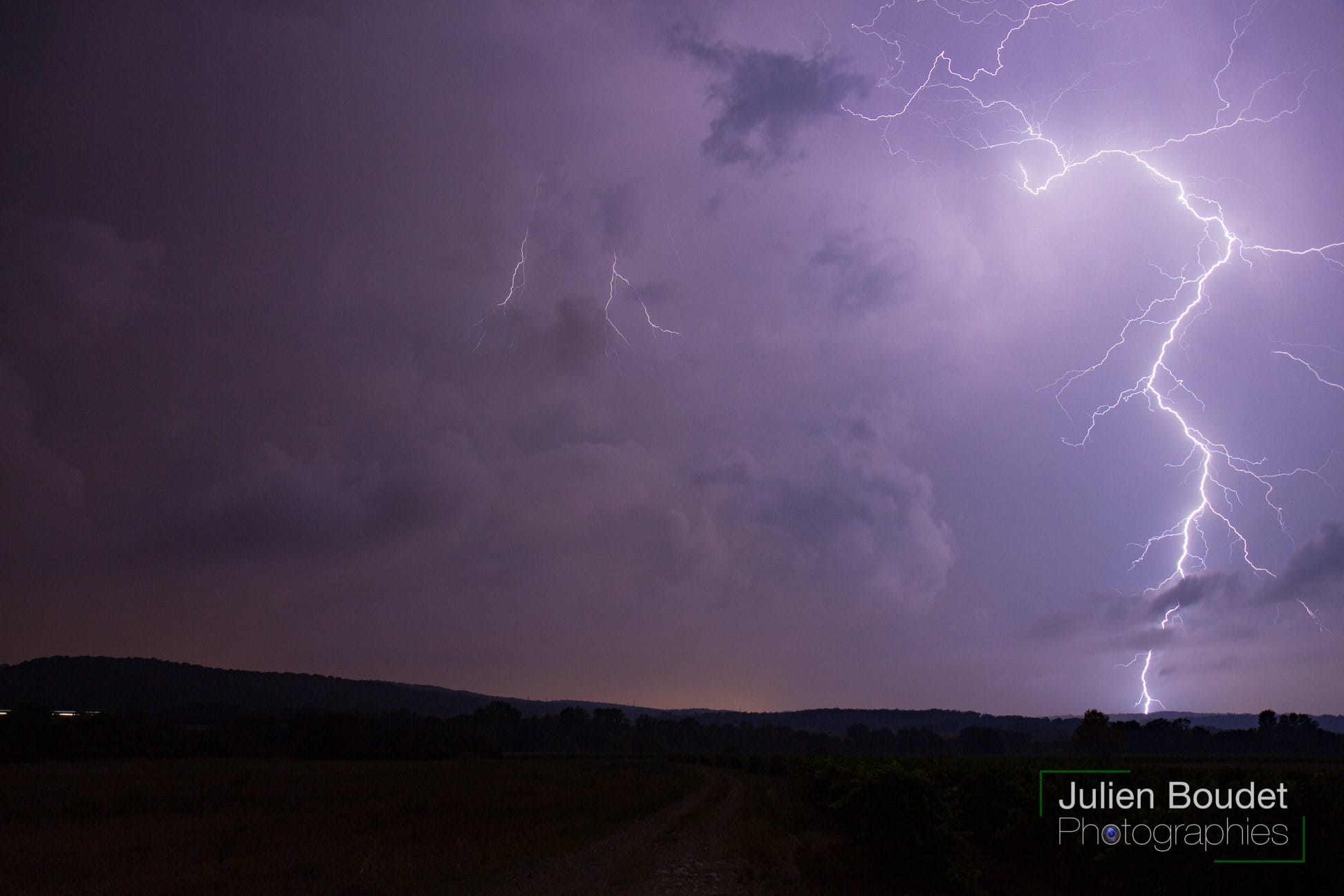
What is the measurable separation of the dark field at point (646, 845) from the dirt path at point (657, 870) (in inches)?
3.1

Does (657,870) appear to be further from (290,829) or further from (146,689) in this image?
(146,689)

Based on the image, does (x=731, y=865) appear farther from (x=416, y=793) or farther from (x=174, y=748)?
(x=174, y=748)

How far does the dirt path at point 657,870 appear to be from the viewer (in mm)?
13281

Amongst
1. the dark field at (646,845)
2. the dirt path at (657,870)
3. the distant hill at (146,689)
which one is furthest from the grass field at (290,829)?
the distant hill at (146,689)

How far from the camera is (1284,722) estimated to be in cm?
12756

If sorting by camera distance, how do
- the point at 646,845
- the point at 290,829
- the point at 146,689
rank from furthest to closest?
the point at 146,689 → the point at 290,829 → the point at 646,845

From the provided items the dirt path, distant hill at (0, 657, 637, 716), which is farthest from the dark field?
distant hill at (0, 657, 637, 716)

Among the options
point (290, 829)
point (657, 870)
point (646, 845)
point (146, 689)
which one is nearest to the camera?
point (657, 870)

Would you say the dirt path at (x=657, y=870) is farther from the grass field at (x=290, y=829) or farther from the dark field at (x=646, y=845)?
the grass field at (x=290, y=829)

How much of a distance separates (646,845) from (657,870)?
14.0ft

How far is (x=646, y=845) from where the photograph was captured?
1925 cm

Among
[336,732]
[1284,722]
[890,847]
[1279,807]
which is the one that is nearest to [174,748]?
[336,732]

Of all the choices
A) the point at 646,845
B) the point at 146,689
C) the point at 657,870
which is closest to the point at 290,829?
the point at 646,845

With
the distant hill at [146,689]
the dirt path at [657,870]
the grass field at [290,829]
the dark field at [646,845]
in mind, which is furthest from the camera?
the distant hill at [146,689]
